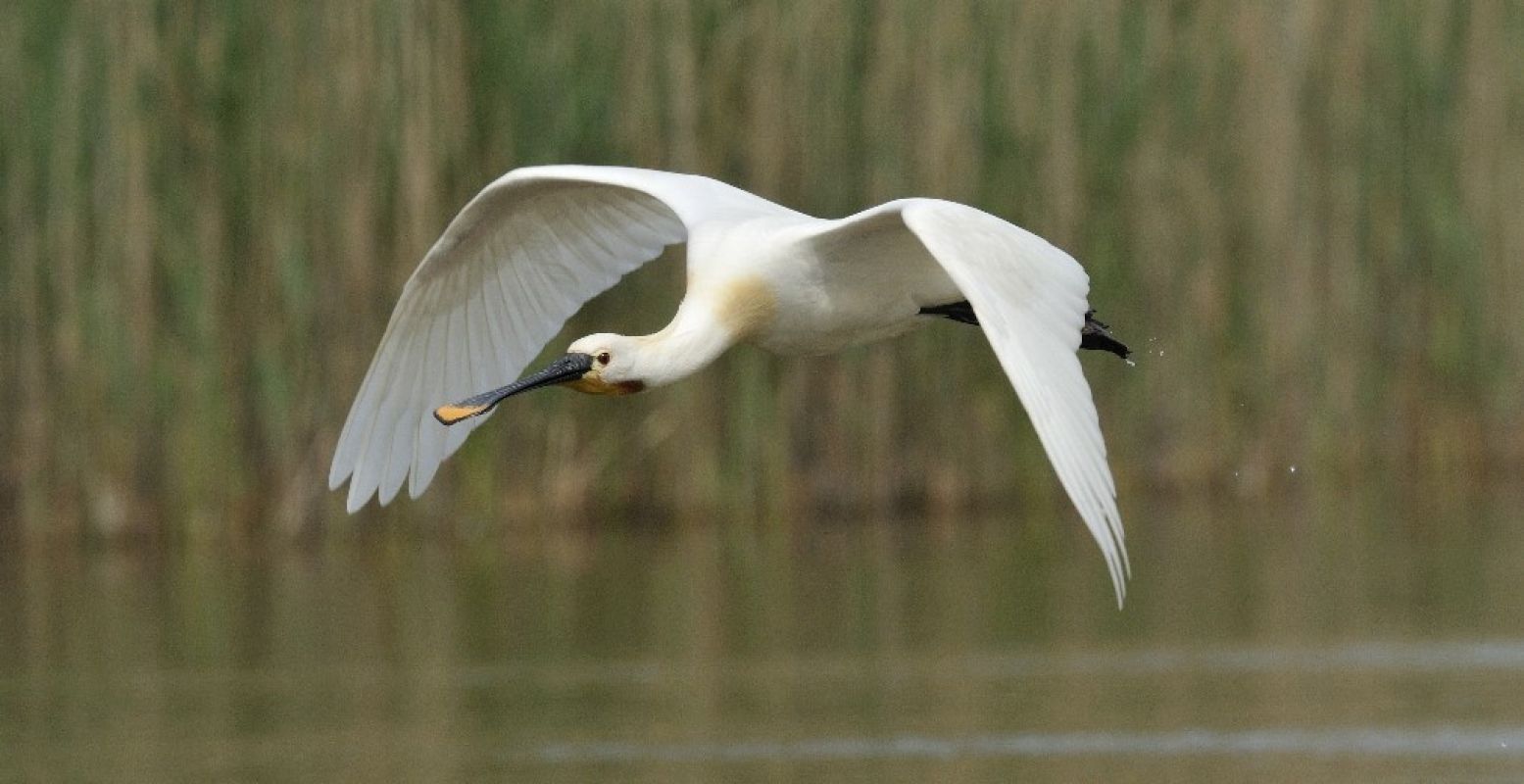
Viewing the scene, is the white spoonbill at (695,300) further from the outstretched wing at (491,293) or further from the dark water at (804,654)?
the dark water at (804,654)

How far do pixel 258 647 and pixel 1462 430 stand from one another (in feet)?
16.8

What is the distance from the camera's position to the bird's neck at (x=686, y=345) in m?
5.50

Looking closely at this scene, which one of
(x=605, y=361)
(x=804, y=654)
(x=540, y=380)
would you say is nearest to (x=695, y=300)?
(x=605, y=361)

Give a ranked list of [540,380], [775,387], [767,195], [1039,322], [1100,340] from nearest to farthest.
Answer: [1039,322], [540,380], [1100,340], [767,195], [775,387]

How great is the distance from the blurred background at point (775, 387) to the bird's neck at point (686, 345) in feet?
6.71

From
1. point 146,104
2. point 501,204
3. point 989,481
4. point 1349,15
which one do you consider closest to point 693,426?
point 989,481

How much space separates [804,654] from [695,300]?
2900mm

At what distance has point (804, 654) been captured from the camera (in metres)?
8.42

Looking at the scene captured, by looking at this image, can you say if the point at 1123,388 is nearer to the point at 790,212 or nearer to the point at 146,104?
the point at 146,104

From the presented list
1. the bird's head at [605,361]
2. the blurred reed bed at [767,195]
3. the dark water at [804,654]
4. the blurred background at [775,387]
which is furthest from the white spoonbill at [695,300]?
the blurred reed bed at [767,195]

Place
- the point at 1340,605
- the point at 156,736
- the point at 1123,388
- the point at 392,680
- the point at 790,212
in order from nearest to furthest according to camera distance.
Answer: the point at 790,212 → the point at 156,736 → the point at 392,680 → the point at 1340,605 → the point at 1123,388

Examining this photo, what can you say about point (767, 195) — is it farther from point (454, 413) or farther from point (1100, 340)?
point (454, 413)

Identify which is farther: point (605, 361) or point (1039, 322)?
point (605, 361)

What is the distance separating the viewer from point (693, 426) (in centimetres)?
1027
